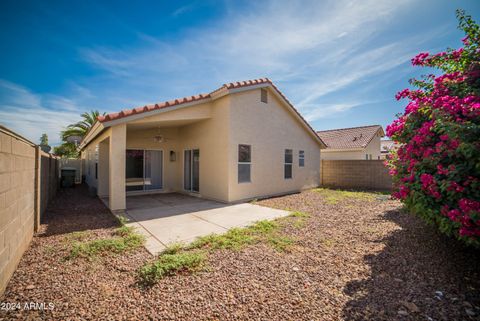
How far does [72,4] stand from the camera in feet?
18.8

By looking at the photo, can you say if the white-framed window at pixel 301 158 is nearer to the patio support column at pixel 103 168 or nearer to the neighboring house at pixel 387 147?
the neighboring house at pixel 387 147

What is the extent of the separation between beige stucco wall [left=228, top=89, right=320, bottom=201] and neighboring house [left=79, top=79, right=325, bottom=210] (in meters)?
0.04

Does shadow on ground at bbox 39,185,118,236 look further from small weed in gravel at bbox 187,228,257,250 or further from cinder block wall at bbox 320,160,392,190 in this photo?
cinder block wall at bbox 320,160,392,190

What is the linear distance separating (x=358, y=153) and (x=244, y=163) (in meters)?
15.3

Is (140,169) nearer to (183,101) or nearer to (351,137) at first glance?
(183,101)

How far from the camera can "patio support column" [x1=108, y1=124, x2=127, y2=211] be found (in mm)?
6898

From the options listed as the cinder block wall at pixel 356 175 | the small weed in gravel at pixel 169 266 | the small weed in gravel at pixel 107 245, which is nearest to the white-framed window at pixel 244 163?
the small weed in gravel at pixel 107 245

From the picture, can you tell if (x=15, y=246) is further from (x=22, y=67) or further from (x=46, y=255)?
(x=22, y=67)

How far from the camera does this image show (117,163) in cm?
695

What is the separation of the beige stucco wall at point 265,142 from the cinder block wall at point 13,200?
6027 millimetres

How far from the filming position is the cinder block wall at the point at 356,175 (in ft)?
44.2

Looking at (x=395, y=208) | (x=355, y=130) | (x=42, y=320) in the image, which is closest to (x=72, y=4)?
(x=42, y=320)

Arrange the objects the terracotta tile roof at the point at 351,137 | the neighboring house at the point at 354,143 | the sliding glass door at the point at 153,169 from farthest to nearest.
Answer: the terracotta tile roof at the point at 351,137, the neighboring house at the point at 354,143, the sliding glass door at the point at 153,169

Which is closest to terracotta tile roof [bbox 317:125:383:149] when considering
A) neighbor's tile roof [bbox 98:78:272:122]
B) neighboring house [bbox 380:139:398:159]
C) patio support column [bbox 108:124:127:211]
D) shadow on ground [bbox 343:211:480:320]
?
neighboring house [bbox 380:139:398:159]
